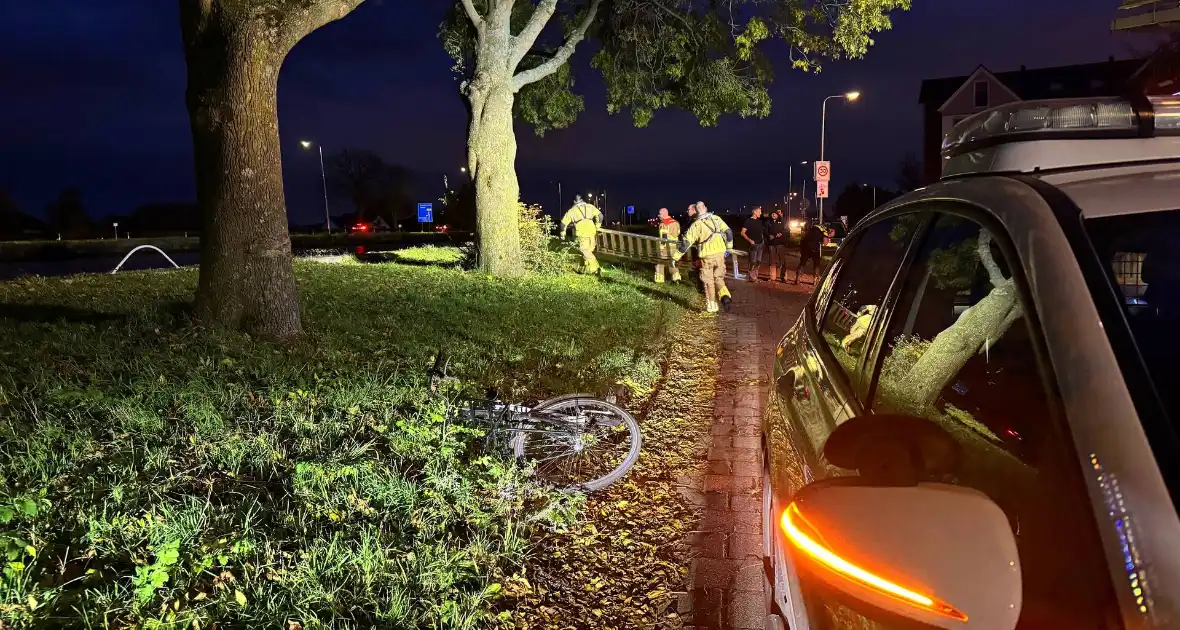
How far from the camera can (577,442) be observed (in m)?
4.64

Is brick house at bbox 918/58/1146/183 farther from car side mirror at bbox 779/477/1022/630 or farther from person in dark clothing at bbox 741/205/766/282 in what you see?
car side mirror at bbox 779/477/1022/630

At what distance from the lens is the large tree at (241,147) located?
633 cm

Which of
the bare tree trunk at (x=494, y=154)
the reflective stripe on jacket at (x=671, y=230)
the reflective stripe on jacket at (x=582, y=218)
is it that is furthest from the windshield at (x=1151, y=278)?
the reflective stripe on jacket at (x=671, y=230)

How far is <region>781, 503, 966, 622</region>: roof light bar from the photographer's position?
107 centimetres

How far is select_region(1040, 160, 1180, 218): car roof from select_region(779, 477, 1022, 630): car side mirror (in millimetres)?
643

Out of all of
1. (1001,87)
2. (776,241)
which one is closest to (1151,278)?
(776,241)

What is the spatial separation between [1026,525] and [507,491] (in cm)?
310

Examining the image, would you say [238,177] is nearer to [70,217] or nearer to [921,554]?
[921,554]

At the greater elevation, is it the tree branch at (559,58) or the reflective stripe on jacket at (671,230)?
the tree branch at (559,58)

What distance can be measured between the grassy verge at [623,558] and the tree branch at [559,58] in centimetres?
1067

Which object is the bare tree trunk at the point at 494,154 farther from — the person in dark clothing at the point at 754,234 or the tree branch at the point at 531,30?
the person in dark clothing at the point at 754,234

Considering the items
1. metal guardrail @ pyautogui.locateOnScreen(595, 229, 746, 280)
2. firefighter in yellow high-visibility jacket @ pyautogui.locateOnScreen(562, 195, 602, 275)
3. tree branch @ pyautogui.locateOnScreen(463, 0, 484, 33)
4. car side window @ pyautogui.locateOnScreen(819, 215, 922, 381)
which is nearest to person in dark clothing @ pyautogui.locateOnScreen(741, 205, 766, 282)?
firefighter in yellow high-visibility jacket @ pyautogui.locateOnScreen(562, 195, 602, 275)

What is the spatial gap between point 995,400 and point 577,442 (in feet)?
10.6

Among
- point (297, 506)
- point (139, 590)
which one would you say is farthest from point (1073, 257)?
point (297, 506)
